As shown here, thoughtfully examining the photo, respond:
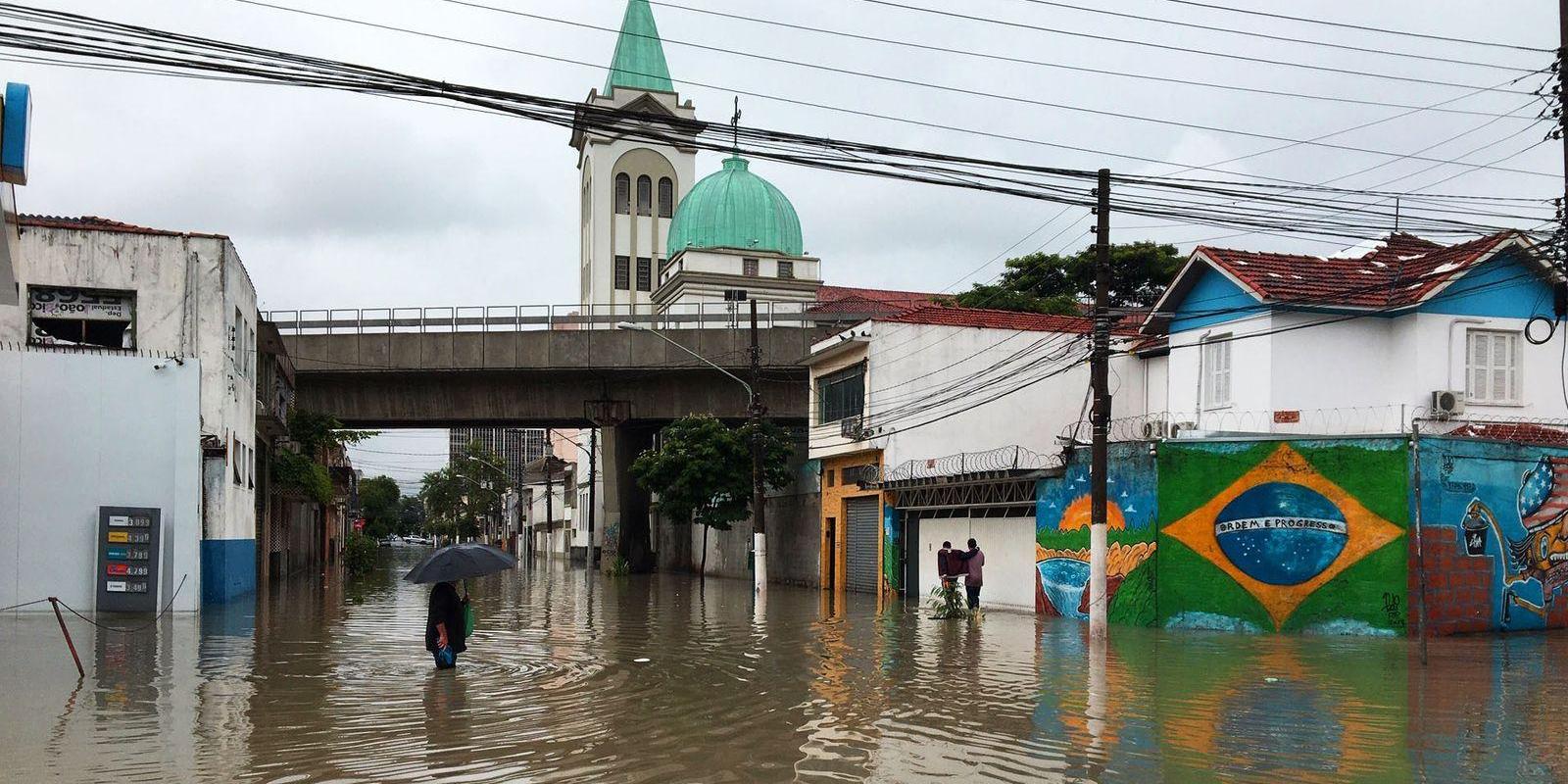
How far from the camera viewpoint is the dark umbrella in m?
15.8

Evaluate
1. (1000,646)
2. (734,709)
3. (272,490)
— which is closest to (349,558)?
(272,490)

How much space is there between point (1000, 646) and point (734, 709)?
8.37 metres

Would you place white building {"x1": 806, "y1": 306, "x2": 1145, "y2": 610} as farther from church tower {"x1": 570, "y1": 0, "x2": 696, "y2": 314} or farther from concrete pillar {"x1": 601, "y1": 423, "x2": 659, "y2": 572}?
church tower {"x1": 570, "y1": 0, "x2": 696, "y2": 314}

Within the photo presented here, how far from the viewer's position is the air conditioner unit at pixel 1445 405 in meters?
24.7

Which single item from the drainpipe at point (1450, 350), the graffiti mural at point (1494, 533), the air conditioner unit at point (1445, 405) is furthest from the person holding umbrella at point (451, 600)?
the drainpipe at point (1450, 350)

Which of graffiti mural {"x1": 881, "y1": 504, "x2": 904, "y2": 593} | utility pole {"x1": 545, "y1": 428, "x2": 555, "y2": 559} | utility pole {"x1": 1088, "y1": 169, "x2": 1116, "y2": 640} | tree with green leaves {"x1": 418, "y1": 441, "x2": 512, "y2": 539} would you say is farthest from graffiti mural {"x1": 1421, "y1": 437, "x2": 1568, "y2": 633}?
tree with green leaves {"x1": 418, "y1": 441, "x2": 512, "y2": 539}

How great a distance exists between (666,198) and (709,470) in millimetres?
47482

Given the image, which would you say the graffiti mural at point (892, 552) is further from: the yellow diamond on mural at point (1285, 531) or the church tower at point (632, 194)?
the church tower at point (632, 194)

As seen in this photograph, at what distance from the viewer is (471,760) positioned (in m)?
10.5

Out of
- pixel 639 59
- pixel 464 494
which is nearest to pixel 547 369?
pixel 639 59

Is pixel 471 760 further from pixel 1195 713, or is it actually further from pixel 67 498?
pixel 67 498

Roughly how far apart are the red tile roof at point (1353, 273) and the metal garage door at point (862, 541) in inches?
587

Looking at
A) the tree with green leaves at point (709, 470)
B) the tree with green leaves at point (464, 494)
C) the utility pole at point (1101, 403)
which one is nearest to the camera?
the utility pole at point (1101, 403)

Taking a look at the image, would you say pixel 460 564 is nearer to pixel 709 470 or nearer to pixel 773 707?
pixel 773 707
